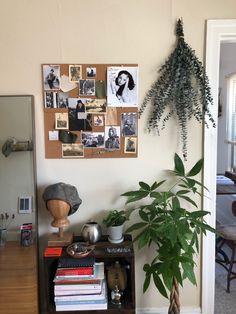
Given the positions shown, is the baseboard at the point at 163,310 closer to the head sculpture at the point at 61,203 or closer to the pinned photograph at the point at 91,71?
the head sculpture at the point at 61,203

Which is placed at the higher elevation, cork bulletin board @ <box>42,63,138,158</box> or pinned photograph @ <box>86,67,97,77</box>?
pinned photograph @ <box>86,67,97,77</box>

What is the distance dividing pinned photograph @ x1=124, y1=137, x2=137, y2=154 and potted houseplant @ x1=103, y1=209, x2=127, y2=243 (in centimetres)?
40

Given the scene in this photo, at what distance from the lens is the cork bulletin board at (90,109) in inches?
73.4

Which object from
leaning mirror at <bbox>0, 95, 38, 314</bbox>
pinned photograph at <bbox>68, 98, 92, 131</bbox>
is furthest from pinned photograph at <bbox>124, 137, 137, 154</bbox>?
leaning mirror at <bbox>0, 95, 38, 314</bbox>

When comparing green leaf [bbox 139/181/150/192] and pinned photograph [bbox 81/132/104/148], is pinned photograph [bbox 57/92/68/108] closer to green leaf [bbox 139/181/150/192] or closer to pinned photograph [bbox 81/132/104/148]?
pinned photograph [bbox 81/132/104/148]

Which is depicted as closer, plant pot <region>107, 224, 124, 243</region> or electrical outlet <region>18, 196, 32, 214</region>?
plant pot <region>107, 224, 124, 243</region>

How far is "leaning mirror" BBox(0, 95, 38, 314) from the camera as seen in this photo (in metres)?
1.86

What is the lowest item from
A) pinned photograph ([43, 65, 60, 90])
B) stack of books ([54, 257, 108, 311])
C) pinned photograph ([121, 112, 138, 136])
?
stack of books ([54, 257, 108, 311])

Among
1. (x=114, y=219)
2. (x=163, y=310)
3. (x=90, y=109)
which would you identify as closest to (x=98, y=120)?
(x=90, y=109)

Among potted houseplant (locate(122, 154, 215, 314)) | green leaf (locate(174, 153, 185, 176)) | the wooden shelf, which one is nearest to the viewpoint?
potted houseplant (locate(122, 154, 215, 314))

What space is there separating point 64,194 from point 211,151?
97cm

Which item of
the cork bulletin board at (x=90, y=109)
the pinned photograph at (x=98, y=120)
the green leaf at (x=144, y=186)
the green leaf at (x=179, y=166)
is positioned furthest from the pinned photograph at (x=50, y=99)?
the green leaf at (x=179, y=166)

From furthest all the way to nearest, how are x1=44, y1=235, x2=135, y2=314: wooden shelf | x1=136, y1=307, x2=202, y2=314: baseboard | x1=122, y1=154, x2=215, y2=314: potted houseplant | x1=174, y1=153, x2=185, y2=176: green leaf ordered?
x1=136, y1=307, x2=202, y2=314: baseboard
x1=174, y1=153, x2=185, y2=176: green leaf
x1=44, y1=235, x2=135, y2=314: wooden shelf
x1=122, y1=154, x2=215, y2=314: potted houseplant

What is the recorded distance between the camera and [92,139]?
190 centimetres
